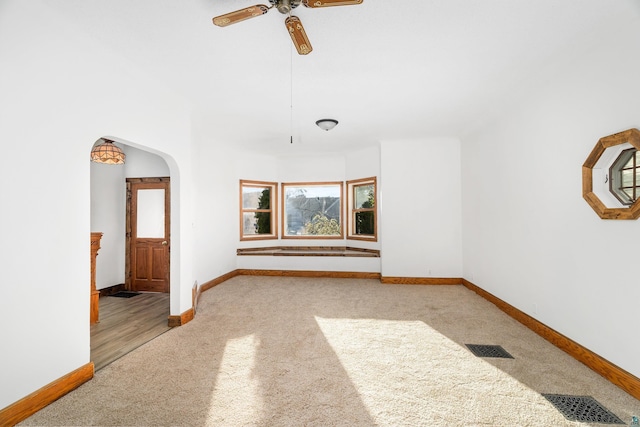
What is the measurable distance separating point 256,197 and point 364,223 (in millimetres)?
2581

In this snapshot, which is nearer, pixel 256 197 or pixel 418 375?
pixel 418 375

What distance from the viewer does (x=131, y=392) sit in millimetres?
2133

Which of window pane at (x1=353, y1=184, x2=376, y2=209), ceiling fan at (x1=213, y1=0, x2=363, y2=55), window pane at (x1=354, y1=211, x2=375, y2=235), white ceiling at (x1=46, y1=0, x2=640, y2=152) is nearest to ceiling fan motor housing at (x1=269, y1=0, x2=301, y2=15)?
ceiling fan at (x1=213, y1=0, x2=363, y2=55)

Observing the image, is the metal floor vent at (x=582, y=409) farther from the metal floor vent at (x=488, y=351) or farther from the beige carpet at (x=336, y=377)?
the metal floor vent at (x=488, y=351)

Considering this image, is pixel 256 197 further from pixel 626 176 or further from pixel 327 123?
pixel 626 176

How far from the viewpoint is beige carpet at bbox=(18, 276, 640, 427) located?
1880 mm

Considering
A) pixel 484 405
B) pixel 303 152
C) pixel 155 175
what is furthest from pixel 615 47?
pixel 155 175

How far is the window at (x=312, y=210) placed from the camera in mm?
6805

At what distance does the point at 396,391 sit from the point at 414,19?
107 inches

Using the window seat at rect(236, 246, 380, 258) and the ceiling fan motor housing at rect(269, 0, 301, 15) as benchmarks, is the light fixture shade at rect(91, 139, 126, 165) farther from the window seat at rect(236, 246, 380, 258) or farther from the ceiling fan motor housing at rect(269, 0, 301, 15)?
the ceiling fan motor housing at rect(269, 0, 301, 15)

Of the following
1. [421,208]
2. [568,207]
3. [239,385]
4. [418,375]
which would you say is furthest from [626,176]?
[239,385]

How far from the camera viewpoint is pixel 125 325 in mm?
3473

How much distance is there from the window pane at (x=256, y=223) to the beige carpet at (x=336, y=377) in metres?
3.03

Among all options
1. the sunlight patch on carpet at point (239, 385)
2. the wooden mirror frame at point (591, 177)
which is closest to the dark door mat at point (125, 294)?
the sunlight patch on carpet at point (239, 385)
